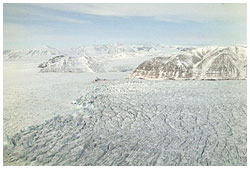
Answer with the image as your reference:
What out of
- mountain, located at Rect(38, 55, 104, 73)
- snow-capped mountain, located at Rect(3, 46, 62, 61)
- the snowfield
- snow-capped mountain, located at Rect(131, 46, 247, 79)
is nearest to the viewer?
the snowfield

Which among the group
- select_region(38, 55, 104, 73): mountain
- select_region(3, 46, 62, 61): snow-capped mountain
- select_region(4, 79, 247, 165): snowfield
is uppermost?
select_region(3, 46, 62, 61): snow-capped mountain

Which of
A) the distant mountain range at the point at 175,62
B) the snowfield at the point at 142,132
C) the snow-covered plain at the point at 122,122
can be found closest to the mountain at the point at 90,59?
the distant mountain range at the point at 175,62

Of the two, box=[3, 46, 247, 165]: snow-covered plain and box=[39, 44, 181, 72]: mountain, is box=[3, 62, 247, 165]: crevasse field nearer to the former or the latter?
box=[3, 46, 247, 165]: snow-covered plain

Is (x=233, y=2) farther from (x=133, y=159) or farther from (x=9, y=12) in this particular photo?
(x=9, y=12)

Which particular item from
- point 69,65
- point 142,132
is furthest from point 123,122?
point 69,65

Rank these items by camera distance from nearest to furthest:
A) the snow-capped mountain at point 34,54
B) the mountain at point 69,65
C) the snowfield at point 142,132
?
the snowfield at point 142,132 < the snow-capped mountain at point 34,54 < the mountain at point 69,65

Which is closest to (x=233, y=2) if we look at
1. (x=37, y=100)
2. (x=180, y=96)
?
(x=180, y=96)

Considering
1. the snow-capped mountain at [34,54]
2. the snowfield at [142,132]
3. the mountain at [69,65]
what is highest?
the snow-capped mountain at [34,54]

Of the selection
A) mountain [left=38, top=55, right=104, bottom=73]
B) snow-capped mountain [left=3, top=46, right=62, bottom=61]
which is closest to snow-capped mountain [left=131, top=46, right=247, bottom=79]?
mountain [left=38, top=55, right=104, bottom=73]

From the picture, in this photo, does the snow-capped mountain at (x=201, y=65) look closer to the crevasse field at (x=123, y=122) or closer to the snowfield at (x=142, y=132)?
the crevasse field at (x=123, y=122)
